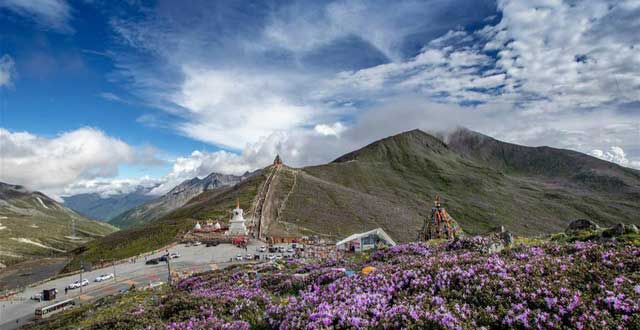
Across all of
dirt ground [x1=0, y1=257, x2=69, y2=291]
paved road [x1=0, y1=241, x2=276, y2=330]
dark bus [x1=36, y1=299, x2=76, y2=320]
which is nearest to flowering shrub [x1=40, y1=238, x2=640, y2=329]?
dark bus [x1=36, y1=299, x2=76, y2=320]

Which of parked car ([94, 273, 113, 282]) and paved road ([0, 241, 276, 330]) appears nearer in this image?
paved road ([0, 241, 276, 330])

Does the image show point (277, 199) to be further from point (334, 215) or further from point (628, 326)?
point (628, 326)

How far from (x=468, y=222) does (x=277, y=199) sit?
9665cm

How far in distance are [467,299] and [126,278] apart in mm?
55000

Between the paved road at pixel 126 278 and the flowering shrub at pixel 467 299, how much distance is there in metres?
40.5

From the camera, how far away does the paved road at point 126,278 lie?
4132 centimetres

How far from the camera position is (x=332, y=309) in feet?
20.0

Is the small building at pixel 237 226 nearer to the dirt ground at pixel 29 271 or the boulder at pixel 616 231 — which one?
the dirt ground at pixel 29 271

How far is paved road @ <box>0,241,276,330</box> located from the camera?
41316 mm

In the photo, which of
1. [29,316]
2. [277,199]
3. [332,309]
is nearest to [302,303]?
[332,309]

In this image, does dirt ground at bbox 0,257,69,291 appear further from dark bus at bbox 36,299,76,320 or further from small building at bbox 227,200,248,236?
dark bus at bbox 36,299,76,320

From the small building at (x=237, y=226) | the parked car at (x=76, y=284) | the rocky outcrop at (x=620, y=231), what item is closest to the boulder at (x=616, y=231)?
A: the rocky outcrop at (x=620, y=231)

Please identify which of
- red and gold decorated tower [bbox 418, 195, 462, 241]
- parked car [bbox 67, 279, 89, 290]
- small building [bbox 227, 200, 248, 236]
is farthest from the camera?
small building [bbox 227, 200, 248, 236]

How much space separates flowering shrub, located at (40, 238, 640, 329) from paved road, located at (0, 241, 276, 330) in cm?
4054
